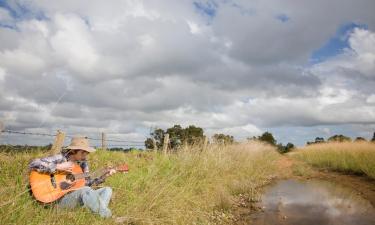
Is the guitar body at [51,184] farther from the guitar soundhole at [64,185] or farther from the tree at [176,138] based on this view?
the tree at [176,138]

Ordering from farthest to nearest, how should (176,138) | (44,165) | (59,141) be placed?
1. (176,138)
2. (59,141)
3. (44,165)

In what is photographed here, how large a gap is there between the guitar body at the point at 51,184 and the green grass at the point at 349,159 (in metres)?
12.4

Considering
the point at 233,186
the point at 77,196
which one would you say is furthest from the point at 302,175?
the point at 77,196

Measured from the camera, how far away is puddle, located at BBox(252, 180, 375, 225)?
351 inches

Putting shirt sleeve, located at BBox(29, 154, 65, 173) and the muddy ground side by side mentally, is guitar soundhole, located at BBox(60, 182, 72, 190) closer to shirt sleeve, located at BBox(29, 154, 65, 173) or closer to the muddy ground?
shirt sleeve, located at BBox(29, 154, 65, 173)

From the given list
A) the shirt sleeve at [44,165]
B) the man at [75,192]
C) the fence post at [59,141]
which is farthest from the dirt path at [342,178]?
the shirt sleeve at [44,165]

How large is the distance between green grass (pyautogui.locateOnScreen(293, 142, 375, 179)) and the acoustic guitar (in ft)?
40.4

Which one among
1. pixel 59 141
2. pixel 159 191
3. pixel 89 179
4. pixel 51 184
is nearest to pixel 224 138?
pixel 59 141

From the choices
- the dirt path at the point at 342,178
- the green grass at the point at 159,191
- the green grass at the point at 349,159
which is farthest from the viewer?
the green grass at the point at 349,159

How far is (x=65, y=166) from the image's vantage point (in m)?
6.02

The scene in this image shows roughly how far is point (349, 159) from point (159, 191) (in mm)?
14522

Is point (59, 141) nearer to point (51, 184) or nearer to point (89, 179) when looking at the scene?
point (89, 179)

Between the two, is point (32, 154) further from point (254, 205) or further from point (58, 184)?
point (254, 205)

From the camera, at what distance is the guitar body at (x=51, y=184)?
5.77 metres
